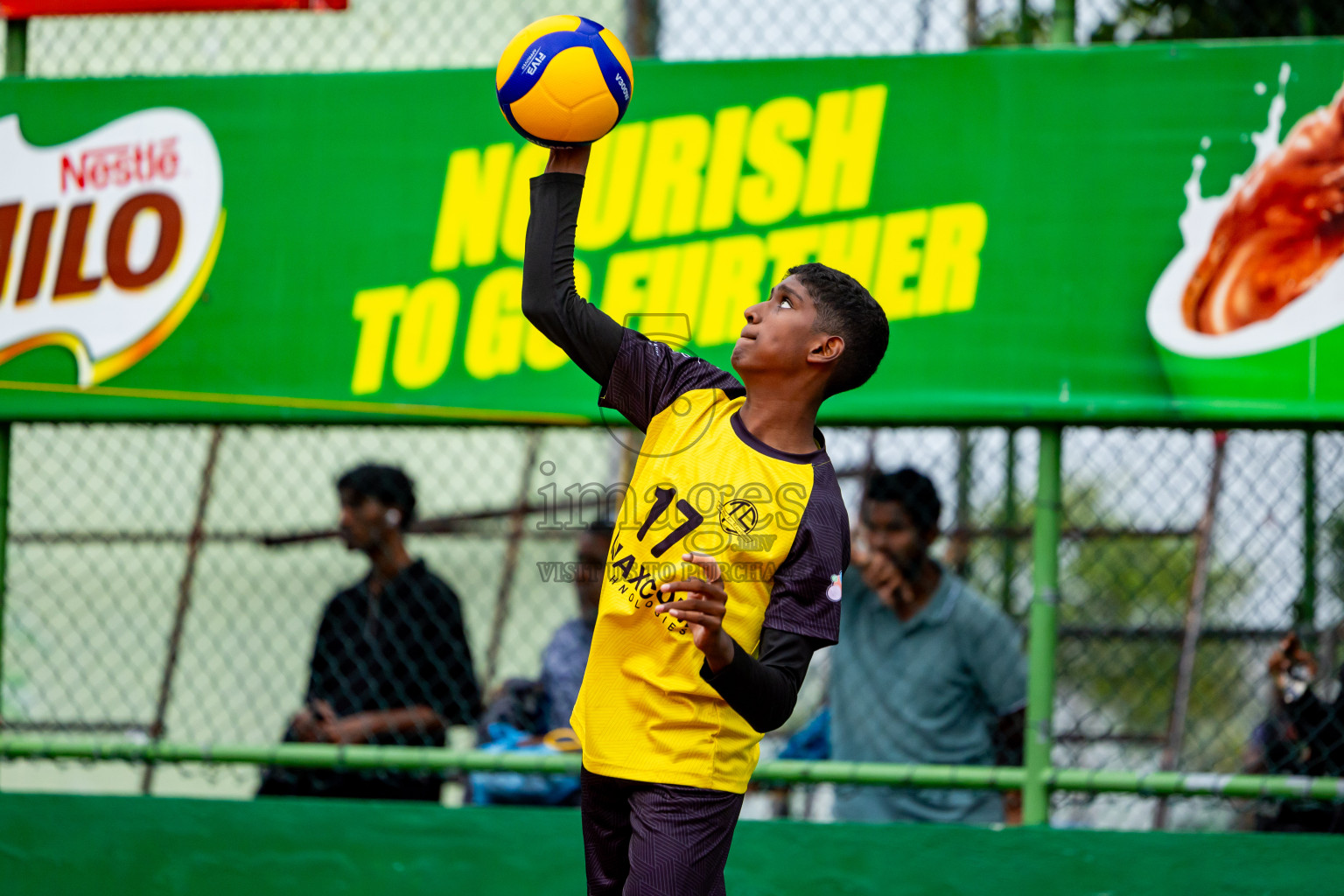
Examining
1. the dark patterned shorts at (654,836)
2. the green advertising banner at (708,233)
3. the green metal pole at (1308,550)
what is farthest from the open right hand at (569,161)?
the green metal pole at (1308,550)

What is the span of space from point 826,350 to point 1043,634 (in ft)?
5.32

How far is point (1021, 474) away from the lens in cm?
601

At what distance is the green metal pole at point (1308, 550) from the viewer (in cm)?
536

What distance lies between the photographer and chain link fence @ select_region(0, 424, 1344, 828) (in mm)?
6227

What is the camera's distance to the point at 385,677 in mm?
4453

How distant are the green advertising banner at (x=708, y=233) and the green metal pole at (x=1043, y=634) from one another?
0.18 m

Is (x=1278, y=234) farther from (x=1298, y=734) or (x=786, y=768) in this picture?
(x=786, y=768)

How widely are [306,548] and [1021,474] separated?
149 inches

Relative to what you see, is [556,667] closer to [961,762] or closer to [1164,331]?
[961,762]

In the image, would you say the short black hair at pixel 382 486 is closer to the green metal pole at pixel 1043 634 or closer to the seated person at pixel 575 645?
the seated person at pixel 575 645

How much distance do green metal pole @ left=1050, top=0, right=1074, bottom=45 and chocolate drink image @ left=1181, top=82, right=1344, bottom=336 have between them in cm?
67

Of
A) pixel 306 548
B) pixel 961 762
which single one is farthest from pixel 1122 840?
pixel 306 548

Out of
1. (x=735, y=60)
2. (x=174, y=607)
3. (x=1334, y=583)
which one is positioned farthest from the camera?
(x=174, y=607)

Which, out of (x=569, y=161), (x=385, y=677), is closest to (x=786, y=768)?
Result: (x=385, y=677)
